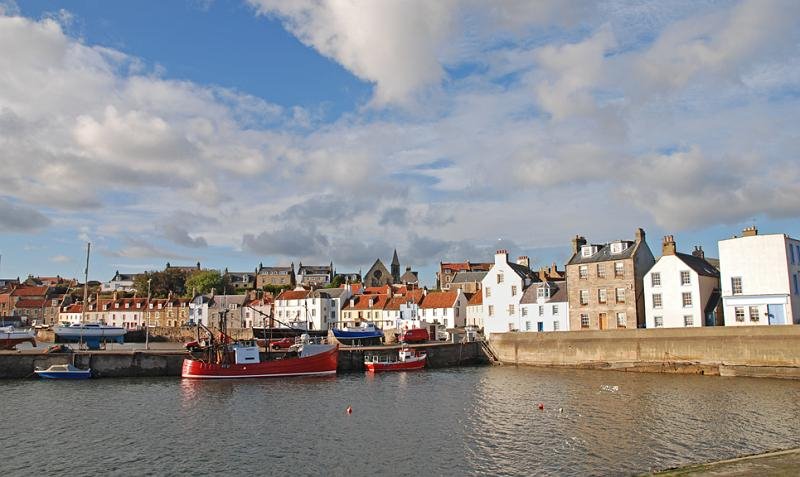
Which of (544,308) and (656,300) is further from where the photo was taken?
(544,308)

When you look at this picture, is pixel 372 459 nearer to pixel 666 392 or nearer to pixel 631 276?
pixel 666 392

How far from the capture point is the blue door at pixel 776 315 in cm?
5131

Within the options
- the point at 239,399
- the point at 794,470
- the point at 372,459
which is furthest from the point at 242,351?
the point at 794,470

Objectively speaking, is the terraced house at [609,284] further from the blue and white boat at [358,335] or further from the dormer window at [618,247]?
the blue and white boat at [358,335]

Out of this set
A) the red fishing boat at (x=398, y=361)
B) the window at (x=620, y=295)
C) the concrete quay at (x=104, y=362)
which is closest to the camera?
the concrete quay at (x=104, y=362)

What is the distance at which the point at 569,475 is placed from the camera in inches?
895

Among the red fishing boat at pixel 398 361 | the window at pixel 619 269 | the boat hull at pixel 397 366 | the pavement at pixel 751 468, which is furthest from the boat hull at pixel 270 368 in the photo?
the pavement at pixel 751 468

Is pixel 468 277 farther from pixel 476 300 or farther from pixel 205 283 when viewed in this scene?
pixel 205 283

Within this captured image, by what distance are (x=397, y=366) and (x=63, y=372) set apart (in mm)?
30027

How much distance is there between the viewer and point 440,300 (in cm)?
9962

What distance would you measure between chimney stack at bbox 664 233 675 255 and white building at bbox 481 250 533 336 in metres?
16.9

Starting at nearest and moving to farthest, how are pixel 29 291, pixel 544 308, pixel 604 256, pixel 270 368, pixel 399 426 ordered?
pixel 399 426 < pixel 270 368 < pixel 604 256 < pixel 544 308 < pixel 29 291

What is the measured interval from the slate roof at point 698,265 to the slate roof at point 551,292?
12826 millimetres

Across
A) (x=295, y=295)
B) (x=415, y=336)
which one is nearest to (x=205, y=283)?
(x=295, y=295)
